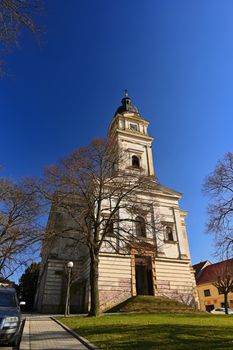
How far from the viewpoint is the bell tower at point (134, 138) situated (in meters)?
39.0

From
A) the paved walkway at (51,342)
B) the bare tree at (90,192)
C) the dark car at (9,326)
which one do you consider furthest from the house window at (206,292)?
the dark car at (9,326)

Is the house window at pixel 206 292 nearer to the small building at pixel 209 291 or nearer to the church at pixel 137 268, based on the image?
the small building at pixel 209 291

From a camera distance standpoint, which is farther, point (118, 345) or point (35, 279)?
point (35, 279)

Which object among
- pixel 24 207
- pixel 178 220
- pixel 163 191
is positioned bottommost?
pixel 24 207

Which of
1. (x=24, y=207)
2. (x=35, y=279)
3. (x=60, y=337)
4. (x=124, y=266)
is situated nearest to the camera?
(x=60, y=337)

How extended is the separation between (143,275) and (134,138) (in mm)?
19354

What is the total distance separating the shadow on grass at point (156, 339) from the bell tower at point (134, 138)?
2608cm

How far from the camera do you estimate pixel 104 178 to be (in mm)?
22172

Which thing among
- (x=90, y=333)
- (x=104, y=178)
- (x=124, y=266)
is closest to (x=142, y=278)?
(x=124, y=266)

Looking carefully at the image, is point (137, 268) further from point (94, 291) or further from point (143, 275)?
point (94, 291)

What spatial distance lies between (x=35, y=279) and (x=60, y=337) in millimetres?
39543

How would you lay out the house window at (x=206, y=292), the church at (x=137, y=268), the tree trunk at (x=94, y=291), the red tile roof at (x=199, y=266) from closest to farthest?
the tree trunk at (x=94, y=291) < the church at (x=137, y=268) < the house window at (x=206, y=292) < the red tile roof at (x=199, y=266)

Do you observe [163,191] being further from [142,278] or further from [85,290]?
[85,290]

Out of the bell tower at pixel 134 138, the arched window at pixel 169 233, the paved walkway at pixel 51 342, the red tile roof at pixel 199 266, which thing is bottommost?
the paved walkway at pixel 51 342
